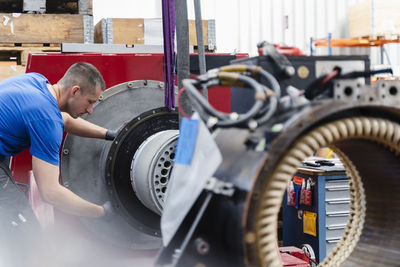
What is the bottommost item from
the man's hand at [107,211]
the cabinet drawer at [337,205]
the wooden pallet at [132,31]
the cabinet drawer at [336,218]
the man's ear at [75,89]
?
the cabinet drawer at [336,218]

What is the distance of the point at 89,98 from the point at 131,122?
246 mm

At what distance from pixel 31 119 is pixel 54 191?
348 millimetres

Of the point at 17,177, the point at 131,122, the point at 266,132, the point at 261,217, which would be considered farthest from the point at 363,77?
the point at 17,177

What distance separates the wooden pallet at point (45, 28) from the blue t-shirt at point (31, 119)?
5.04ft

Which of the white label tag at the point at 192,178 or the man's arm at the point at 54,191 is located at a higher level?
the white label tag at the point at 192,178

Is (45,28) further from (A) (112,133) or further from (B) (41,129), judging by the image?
(B) (41,129)

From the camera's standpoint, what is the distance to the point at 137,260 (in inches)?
99.6

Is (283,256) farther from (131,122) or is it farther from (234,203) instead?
(234,203)

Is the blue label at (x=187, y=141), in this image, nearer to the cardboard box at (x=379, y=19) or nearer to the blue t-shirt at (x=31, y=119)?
the blue t-shirt at (x=31, y=119)

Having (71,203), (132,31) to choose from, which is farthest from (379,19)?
(71,203)

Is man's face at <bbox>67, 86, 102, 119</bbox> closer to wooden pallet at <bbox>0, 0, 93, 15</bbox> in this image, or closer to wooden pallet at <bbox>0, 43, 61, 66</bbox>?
wooden pallet at <bbox>0, 43, 61, 66</bbox>

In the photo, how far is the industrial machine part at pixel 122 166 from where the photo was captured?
98.2 inches

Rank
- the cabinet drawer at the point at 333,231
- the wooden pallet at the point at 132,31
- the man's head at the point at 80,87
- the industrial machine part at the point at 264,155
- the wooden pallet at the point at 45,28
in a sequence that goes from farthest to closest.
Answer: the wooden pallet at the point at 45,28, the wooden pallet at the point at 132,31, the cabinet drawer at the point at 333,231, the man's head at the point at 80,87, the industrial machine part at the point at 264,155

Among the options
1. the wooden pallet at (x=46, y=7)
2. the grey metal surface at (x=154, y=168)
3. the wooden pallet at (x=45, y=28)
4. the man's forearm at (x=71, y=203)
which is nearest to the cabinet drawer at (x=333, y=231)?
the grey metal surface at (x=154, y=168)
